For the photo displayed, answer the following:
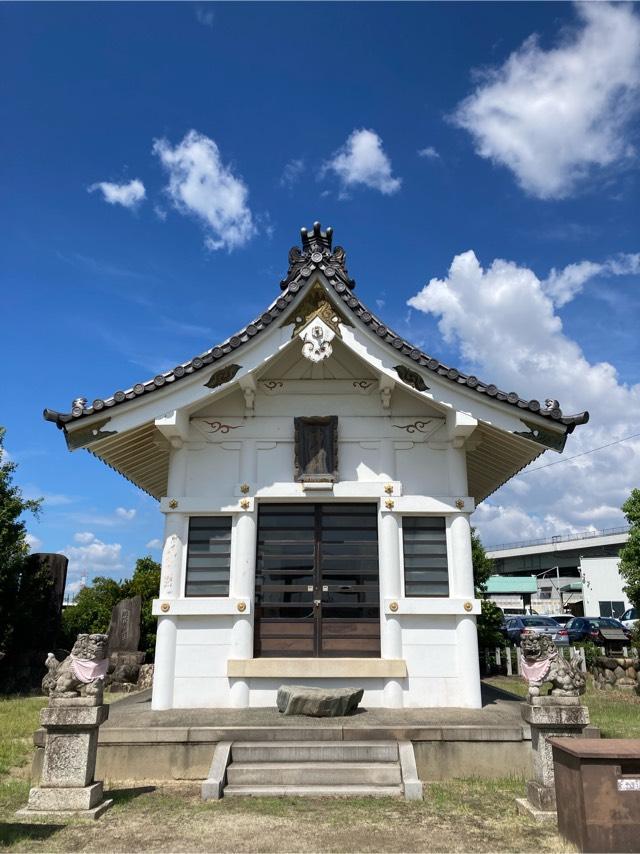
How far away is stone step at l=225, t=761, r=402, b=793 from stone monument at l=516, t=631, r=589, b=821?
1.43m

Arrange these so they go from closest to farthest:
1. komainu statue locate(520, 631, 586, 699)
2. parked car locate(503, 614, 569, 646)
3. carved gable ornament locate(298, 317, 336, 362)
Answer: komainu statue locate(520, 631, 586, 699)
carved gable ornament locate(298, 317, 336, 362)
parked car locate(503, 614, 569, 646)

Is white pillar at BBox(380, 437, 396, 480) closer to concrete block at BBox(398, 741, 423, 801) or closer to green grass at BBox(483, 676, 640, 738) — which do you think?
concrete block at BBox(398, 741, 423, 801)

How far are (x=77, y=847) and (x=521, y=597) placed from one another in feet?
203

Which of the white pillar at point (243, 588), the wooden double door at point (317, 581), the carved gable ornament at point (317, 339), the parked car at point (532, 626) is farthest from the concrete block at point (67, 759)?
the parked car at point (532, 626)

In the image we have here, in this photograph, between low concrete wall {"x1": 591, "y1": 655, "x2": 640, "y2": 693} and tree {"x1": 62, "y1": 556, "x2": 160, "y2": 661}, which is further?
tree {"x1": 62, "y1": 556, "x2": 160, "y2": 661}

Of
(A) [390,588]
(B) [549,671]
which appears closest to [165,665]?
(A) [390,588]

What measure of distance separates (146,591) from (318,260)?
1434 centimetres

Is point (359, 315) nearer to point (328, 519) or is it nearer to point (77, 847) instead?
point (328, 519)

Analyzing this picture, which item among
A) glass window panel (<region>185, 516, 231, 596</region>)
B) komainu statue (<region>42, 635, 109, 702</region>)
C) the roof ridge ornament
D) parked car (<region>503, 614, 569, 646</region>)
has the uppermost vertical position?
the roof ridge ornament

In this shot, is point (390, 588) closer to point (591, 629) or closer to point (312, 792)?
point (312, 792)

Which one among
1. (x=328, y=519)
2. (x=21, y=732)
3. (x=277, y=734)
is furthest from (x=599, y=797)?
(x=21, y=732)

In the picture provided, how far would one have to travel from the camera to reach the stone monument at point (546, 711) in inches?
243

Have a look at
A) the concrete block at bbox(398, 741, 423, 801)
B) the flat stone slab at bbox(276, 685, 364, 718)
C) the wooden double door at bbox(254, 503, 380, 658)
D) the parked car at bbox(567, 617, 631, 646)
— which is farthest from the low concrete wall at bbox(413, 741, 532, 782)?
the parked car at bbox(567, 617, 631, 646)

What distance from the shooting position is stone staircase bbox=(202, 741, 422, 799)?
6746mm
